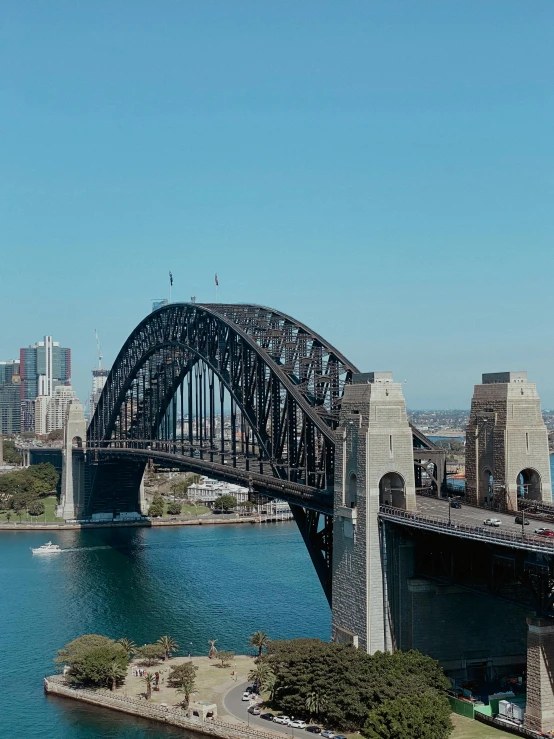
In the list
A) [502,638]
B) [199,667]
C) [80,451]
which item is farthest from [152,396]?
[502,638]

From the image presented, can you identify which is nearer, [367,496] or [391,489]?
[367,496]

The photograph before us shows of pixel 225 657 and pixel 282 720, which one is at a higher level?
pixel 225 657

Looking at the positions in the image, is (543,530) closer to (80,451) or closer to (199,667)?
(199,667)

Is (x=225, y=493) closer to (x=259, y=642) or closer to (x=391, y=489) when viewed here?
(x=259, y=642)

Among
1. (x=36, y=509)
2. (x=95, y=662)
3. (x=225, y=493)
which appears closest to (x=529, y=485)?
(x=95, y=662)

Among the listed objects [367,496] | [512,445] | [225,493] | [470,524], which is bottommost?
[225,493]

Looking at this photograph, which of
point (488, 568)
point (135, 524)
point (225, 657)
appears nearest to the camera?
point (488, 568)
